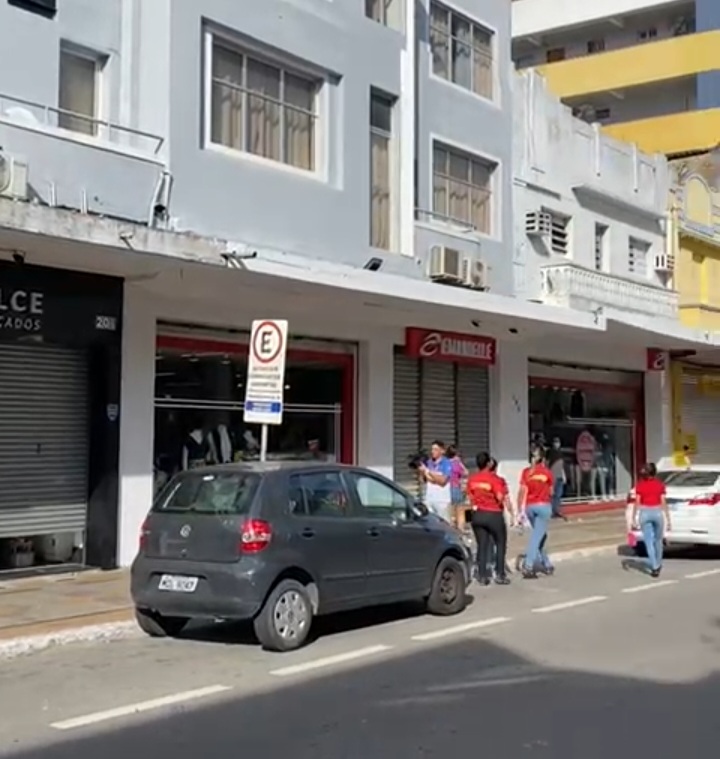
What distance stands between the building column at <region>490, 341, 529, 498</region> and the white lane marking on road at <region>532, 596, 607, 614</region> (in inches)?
371

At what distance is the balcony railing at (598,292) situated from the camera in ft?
75.7

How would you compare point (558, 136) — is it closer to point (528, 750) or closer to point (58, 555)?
point (58, 555)

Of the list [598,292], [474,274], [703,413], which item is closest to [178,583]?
[474,274]

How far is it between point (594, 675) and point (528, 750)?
228 centimetres

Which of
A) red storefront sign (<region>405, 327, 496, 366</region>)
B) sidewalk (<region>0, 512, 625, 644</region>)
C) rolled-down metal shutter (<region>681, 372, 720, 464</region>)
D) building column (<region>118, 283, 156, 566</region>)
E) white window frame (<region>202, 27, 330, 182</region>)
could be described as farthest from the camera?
rolled-down metal shutter (<region>681, 372, 720, 464</region>)

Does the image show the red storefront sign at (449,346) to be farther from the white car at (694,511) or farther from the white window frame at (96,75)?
the white window frame at (96,75)

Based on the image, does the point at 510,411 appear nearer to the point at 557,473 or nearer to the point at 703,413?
the point at 557,473

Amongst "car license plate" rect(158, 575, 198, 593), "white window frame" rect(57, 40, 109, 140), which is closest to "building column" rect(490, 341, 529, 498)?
"white window frame" rect(57, 40, 109, 140)

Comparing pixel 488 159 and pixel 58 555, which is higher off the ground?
pixel 488 159

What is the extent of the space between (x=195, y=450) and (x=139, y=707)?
9.28 metres

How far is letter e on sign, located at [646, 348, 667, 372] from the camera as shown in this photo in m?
27.5

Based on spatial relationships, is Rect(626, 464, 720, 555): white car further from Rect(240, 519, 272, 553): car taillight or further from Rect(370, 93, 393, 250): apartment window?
Rect(240, 519, 272, 553): car taillight

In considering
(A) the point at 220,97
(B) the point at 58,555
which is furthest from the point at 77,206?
(B) the point at 58,555

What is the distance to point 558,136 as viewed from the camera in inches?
957
